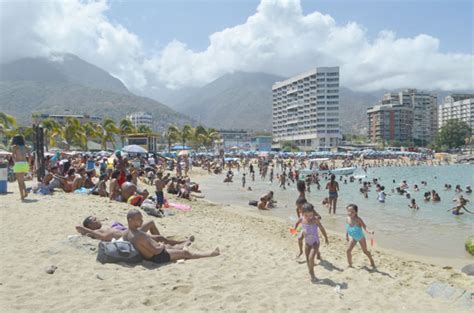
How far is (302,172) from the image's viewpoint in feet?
147

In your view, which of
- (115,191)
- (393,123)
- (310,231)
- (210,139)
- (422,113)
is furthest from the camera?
(422,113)

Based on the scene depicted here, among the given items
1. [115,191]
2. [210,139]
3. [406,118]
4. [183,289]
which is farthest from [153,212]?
[406,118]

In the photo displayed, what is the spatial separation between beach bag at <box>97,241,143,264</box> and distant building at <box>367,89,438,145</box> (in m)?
152

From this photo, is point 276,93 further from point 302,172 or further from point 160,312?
point 160,312

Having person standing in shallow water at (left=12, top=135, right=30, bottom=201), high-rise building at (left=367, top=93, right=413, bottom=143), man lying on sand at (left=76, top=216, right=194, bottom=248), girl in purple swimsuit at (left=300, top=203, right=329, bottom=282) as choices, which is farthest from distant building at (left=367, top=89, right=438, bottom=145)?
man lying on sand at (left=76, top=216, right=194, bottom=248)

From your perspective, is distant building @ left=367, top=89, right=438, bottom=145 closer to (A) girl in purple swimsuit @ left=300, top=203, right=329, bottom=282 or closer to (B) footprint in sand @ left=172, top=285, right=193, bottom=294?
(A) girl in purple swimsuit @ left=300, top=203, right=329, bottom=282

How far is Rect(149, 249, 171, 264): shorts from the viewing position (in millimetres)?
6094

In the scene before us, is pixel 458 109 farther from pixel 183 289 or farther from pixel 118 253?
pixel 183 289

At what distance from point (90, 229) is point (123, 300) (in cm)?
275

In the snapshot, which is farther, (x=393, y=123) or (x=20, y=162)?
(x=393, y=123)

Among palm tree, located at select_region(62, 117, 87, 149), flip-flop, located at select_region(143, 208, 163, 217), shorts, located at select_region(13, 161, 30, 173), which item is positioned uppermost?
A: palm tree, located at select_region(62, 117, 87, 149)

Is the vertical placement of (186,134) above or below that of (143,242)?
above

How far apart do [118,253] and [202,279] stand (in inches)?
54.0

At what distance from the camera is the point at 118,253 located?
235 inches
